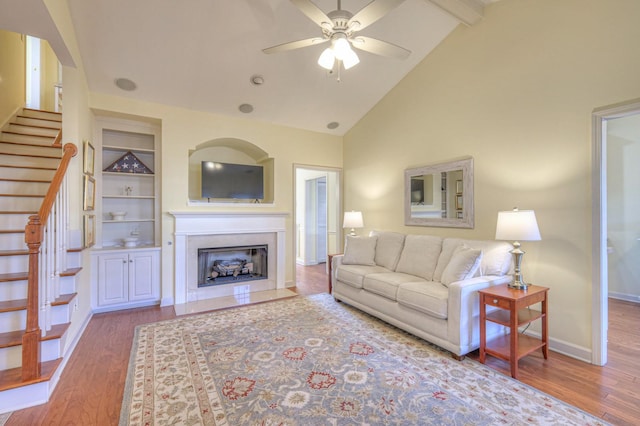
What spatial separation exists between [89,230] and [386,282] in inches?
141

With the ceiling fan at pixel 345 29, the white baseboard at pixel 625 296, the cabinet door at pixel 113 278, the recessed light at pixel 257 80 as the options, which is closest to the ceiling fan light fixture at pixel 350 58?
the ceiling fan at pixel 345 29

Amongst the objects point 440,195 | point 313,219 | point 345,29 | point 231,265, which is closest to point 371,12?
point 345,29

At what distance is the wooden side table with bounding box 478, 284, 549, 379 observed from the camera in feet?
7.63

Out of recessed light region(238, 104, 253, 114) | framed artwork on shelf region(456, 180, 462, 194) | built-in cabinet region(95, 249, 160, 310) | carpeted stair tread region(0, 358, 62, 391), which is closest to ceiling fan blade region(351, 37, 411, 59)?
framed artwork on shelf region(456, 180, 462, 194)

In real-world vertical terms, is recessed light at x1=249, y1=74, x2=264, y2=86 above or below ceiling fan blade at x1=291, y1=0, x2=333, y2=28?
above

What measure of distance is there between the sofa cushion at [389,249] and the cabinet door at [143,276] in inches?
123

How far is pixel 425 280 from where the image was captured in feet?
10.9

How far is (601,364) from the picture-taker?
247cm

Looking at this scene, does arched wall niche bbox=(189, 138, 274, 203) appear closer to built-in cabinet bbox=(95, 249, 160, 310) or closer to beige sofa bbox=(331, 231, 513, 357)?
built-in cabinet bbox=(95, 249, 160, 310)

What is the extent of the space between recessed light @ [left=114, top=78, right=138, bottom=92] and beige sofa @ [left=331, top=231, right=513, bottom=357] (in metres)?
3.49

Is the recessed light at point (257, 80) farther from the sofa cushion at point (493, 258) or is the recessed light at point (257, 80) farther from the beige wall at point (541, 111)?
the sofa cushion at point (493, 258)

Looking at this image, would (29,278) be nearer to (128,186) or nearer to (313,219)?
(128,186)

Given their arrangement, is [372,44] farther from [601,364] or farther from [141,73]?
[601,364]

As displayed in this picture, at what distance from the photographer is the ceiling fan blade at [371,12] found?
6.74 feet
